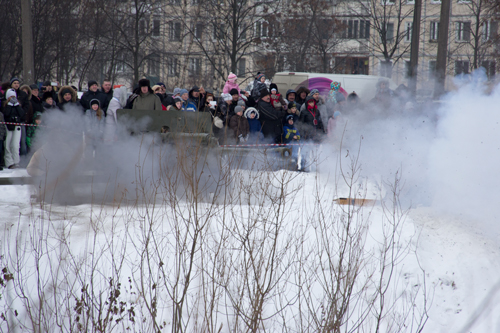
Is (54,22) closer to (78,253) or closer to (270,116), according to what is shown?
(270,116)

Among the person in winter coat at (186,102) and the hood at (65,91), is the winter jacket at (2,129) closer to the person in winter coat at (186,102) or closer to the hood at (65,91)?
the hood at (65,91)

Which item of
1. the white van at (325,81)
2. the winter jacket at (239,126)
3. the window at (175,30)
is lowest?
the winter jacket at (239,126)

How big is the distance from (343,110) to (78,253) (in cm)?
550

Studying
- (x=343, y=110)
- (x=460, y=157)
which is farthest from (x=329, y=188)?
(x=460, y=157)

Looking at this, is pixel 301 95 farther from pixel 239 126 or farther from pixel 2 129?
pixel 2 129

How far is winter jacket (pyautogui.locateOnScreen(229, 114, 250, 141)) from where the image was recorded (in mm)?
9336

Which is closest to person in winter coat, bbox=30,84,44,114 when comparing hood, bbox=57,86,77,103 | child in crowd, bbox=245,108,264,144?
hood, bbox=57,86,77,103

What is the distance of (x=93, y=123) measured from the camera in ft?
28.2

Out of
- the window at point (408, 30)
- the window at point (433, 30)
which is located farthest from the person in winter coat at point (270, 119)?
the window at point (433, 30)

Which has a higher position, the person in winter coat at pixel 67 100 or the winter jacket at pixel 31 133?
the person in winter coat at pixel 67 100

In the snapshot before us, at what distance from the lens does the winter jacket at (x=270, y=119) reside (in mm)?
9734

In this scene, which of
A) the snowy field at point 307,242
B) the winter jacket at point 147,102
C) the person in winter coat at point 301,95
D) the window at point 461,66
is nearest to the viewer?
the snowy field at point 307,242

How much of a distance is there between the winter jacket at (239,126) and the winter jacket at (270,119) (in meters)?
0.41

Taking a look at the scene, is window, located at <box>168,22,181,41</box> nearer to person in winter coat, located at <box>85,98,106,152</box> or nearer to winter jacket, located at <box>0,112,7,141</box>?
winter jacket, located at <box>0,112,7,141</box>
